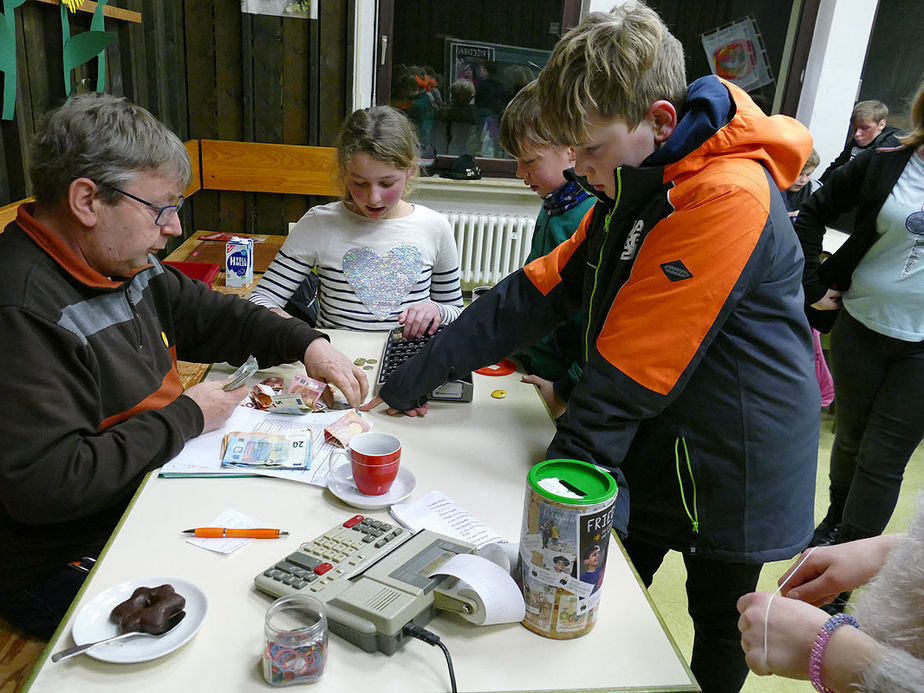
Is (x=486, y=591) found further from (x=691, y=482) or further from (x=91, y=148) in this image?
(x=91, y=148)

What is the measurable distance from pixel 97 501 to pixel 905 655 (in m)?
1.07

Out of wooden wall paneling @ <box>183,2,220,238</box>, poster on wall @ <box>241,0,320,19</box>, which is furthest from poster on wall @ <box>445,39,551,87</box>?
wooden wall paneling @ <box>183,2,220,238</box>

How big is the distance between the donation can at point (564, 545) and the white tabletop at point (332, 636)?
4cm

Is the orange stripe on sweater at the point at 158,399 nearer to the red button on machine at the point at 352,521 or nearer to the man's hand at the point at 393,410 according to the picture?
the man's hand at the point at 393,410

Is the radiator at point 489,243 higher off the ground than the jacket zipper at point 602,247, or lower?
lower

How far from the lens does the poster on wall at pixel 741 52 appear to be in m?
4.38

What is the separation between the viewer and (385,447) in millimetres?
1088

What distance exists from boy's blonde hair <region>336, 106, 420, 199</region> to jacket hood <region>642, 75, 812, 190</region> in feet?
3.03

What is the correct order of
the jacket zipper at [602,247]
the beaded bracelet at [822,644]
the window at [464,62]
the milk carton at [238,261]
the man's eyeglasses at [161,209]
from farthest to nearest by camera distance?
1. the window at [464,62]
2. the milk carton at [238,261]
3. the man's eyeglasses at [161,209]
4. the jacket zipper at [602,247]
5. the beaded bracelet at [822,644]

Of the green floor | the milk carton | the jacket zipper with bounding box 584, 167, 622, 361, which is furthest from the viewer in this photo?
the milk carton

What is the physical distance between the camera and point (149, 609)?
79 centimetres

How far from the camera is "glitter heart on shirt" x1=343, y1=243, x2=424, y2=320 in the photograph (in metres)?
1.96

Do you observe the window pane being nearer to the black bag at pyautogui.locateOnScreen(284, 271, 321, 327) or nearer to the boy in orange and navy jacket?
the black bag at pyautogui.locateOnScreen(284, 271, 321, 327)

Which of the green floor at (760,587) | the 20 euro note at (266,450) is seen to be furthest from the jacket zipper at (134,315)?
the green floor at (760,587)
